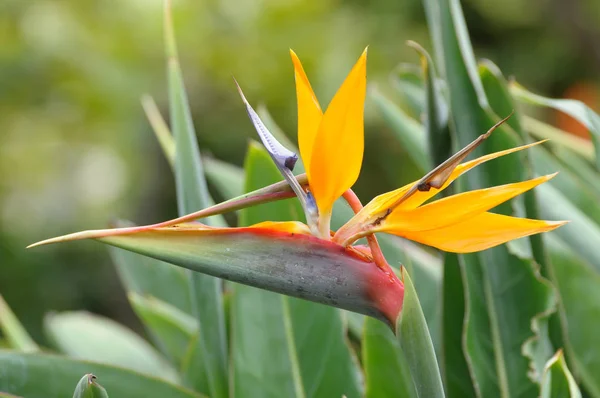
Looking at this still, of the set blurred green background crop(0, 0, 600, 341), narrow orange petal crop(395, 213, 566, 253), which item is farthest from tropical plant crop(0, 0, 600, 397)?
blurred green background crop(0, 0, 600, 341)

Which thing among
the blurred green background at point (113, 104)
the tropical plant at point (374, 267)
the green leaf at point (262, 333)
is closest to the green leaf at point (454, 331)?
the tropical plant at point (374, 267)

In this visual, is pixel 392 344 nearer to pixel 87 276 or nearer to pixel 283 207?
pixel 283 207

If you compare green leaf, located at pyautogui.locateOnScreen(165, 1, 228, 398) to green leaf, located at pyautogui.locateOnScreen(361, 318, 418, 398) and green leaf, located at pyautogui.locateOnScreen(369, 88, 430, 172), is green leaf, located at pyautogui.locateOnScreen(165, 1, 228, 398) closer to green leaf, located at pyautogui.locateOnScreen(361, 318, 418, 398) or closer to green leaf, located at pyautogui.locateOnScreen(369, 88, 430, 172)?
green leaf, located at pyautogui.locateOnScreen(361, 318, 418, 398)

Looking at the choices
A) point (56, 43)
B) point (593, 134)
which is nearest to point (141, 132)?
point (56, 43)

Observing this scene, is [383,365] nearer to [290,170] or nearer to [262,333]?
[262,333]

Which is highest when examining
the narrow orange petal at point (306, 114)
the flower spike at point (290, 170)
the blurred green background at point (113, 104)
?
the blurred green background at point (113, 104)

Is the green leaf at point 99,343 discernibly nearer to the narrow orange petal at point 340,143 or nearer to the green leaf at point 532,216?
the green leaf at point 532,216
